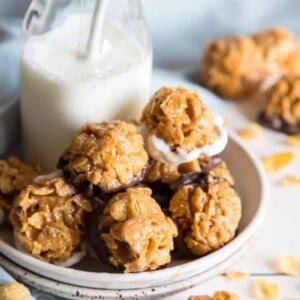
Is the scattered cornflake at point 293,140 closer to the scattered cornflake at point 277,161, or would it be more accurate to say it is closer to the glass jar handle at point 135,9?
the scattered cornflake at point 277,161

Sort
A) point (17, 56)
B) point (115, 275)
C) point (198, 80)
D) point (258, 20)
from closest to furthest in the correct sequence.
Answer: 1. point (115, 275)
2. point (17, 56)
3. point (198, 80)
4. point (258, 20)

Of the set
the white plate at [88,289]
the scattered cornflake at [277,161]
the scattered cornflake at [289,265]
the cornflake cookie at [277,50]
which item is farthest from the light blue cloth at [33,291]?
the cornflake cookie at [277,50]

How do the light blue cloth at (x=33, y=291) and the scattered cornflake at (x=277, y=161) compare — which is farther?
the scattered cornflake at (x=277, y=161)

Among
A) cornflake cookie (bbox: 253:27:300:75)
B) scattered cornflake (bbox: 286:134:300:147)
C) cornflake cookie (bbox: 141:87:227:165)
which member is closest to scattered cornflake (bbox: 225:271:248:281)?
cornflake cookie (bbox: 141:87:227:165)

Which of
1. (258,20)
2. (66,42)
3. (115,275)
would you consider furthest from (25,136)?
(258,20)

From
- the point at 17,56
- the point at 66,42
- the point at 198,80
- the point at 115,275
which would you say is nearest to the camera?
the point at 115,275

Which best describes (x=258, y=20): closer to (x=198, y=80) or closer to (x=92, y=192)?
(x=198, y=80)

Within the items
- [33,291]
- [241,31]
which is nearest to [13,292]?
[33,291]
